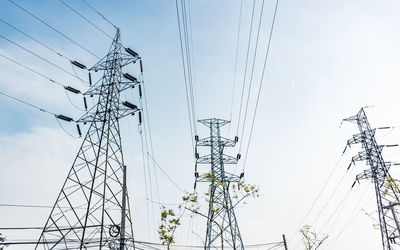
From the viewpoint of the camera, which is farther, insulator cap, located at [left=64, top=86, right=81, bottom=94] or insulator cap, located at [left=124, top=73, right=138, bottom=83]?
insulator cap, located at [left=64, top=86, right=81, bottom=94]

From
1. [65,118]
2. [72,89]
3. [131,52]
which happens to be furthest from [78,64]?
[65,118]

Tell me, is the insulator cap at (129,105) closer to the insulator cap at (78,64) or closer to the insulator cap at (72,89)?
the insulator cap at (72,89)

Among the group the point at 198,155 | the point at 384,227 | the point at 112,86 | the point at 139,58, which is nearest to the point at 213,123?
the point at 198,155

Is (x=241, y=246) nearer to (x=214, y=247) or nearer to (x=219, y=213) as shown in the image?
(x=214, y=247)

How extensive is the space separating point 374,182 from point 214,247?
14.6 m

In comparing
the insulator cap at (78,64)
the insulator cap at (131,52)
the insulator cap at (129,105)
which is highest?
the insulator cap at (131,52)

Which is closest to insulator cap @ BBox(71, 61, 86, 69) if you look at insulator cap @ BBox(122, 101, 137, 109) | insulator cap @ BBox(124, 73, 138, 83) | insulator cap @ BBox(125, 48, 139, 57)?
insulator cap @ BBox(125, 48, 139, 57)

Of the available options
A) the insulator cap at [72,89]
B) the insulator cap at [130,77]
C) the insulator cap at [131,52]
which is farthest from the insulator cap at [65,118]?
the insulator cap at [131,52]

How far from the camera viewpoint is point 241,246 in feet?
51.0

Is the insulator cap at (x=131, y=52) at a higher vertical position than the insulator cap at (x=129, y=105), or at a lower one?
higher

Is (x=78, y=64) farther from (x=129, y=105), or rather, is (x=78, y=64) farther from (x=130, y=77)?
(x=129, y=105)

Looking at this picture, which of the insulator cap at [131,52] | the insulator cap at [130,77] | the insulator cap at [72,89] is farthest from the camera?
the insulator cap at [131,52]

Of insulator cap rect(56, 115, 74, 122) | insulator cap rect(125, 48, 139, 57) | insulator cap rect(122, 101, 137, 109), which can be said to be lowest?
insulator cap rect(56, 115, 74, 122)

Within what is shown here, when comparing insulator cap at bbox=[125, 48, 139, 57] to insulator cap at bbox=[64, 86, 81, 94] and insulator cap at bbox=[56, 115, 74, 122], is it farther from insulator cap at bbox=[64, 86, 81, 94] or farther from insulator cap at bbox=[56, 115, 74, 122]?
insulator cap at bbox=[56, 115, 74, 122]
